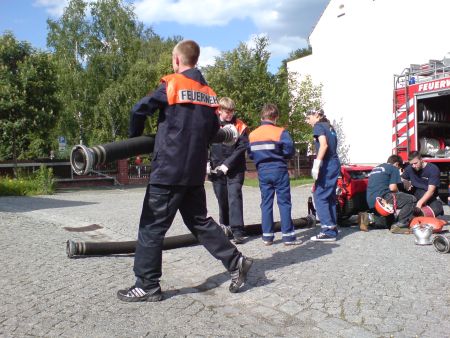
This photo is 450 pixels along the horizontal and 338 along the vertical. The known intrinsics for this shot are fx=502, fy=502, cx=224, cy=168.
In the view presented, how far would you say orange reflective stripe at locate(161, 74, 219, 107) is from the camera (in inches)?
157

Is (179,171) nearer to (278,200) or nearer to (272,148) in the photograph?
(272,148)

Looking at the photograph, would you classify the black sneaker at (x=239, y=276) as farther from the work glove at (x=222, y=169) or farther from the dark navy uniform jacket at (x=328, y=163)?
the dark navy uniform jacket at (x=328, y=163)

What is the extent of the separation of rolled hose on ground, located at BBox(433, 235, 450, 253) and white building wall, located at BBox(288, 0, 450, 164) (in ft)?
47.1

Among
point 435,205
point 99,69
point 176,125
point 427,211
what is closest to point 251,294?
point 176,125

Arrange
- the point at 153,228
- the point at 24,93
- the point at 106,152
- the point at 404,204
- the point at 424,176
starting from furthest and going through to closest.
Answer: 1. the point at 24,93
2. the point at 424,176
3. the point at 404,204
4. the point at 153,228
5. the point at 106,152

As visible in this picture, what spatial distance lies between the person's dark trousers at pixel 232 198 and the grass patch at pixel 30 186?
1270 cm

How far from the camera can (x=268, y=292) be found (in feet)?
14.3

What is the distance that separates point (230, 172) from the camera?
6.77 metres

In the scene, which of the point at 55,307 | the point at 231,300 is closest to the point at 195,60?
the point at 231,300

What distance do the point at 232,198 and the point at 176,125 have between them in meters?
2.87

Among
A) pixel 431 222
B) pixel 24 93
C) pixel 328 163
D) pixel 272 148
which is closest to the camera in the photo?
pixel 272 148

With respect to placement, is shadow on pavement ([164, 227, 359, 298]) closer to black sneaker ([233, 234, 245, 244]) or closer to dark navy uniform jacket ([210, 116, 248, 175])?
black sneaker ([233, 234, 245, 244])

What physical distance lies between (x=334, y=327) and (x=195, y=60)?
2422mm

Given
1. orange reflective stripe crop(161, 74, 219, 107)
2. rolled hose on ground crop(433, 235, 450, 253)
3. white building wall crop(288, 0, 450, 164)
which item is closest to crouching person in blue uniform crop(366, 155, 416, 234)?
rolled hose on ground crop(433, 235, 450, 253)
